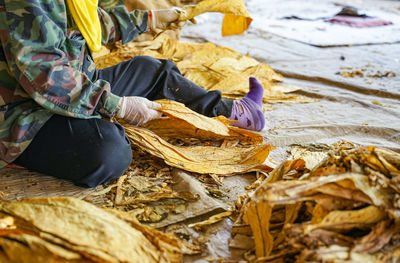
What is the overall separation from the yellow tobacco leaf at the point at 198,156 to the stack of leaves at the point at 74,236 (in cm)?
32

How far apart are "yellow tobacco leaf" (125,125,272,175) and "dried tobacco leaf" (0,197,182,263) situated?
1.15ft

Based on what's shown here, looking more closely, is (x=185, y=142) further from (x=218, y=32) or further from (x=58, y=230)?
(x=218, y=32)

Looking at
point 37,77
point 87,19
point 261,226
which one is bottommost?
point 261,226

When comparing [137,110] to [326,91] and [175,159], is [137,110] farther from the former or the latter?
[326,91]

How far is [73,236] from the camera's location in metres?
0.69

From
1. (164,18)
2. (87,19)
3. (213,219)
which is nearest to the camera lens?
(213,219)

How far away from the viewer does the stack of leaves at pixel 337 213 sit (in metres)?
0.67

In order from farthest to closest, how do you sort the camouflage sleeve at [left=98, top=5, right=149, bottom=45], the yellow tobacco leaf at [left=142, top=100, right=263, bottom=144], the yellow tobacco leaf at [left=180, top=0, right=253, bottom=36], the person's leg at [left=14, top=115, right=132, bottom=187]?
the yellow tobacco leaf at [left=180, top=0, right=253, bottom=36], the camouflage sleeve at [left=98, top=5, right=149, bottom=45], the yellow tobacco leaf at [left=142, top=100, right=263, bottom=144], the person's leg at [left=14, top=115, right=132, bottom=187]

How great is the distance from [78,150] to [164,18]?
70 cm

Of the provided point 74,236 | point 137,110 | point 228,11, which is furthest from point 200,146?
point 228,11

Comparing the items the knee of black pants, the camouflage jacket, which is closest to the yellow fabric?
the camouflage jacket

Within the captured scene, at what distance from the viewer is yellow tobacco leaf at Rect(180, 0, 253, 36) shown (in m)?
1.52

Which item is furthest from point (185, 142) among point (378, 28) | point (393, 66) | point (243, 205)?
point (378, 28)

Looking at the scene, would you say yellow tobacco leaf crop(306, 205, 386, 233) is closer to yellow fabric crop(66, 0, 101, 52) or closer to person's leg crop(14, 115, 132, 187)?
person's leg crop(14, 115, 132, 187)
